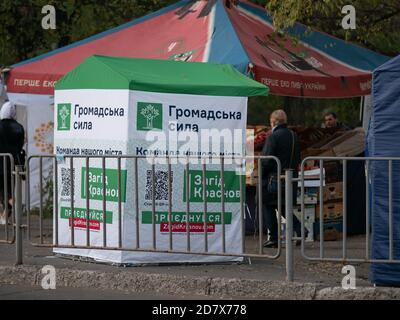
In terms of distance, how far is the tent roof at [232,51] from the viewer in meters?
13.8

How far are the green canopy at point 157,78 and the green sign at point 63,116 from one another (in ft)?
0.68

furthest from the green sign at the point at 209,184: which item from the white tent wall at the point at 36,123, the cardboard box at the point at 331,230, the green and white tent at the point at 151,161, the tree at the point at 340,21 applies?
the white tent wall at the point at 36,123

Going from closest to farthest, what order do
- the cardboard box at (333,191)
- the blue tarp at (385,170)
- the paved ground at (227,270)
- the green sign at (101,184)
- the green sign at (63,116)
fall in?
the blue tarp at (385,170) → the paved ground at (227,270) → the green sign at (101,184) → the green sign at (63,116) → the cardboard box at (333,191)

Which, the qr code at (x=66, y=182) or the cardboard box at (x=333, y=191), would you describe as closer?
the qr code at (x=66, y=182)

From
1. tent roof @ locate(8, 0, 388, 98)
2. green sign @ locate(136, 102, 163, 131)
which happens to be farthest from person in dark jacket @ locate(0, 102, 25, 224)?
green sign @ locate(136, 102, 163, 131)

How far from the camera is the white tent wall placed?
1833 centimetres

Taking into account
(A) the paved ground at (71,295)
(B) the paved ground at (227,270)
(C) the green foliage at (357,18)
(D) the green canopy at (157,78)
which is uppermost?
(C) the green foliage at (357,18)

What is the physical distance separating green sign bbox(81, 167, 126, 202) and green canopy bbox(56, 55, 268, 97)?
3.06 feet

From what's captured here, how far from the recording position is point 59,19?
20.6m

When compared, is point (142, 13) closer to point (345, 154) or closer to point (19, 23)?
point (19, 23)

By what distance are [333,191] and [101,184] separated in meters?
4.45

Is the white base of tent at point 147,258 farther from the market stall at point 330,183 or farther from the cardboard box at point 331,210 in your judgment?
the cardboard box at point 331,210

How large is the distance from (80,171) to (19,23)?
33.6ft

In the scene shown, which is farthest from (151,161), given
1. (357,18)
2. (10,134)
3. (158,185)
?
(357,18)
